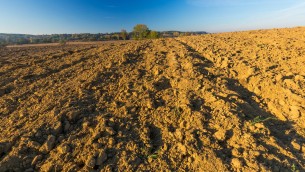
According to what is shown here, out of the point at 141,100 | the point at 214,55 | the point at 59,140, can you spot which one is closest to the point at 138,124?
the point at 141,100

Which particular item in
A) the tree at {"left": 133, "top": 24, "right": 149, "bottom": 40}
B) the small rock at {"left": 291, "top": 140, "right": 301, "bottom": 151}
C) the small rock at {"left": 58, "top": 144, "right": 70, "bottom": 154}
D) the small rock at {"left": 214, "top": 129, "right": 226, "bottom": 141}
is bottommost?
the small rock at {"left": 291, "top": 140, "right": 301, "bottom": 151}

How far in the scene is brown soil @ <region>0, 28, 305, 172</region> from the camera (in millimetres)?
3832

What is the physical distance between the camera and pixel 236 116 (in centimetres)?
456

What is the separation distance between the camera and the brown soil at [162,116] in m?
3.83

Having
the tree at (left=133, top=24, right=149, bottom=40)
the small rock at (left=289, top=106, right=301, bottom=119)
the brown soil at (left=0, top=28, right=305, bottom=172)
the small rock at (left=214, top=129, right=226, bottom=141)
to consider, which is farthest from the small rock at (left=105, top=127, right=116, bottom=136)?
the tree at (left=133, top=24, right=149, bottom=40)

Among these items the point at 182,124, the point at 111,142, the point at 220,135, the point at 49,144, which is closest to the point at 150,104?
the point at 182,124

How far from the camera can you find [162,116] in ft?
16.1

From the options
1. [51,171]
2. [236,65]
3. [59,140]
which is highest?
[236,65]

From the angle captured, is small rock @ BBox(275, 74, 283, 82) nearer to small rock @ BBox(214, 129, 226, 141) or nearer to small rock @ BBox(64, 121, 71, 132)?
small rock @ BBox(214, 129, 226, 141)

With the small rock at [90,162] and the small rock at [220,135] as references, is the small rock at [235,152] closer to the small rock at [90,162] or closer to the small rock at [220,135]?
the small rock at [220,135]

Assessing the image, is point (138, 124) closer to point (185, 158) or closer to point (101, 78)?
point (185, 158)

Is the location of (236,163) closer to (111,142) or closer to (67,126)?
(111,142)

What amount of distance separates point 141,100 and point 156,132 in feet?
4.00

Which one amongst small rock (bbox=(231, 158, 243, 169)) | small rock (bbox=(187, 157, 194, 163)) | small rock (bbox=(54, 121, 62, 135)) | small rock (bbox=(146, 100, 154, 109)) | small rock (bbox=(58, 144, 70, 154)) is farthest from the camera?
small rock (bbox=(146, 100, 154, 109))
